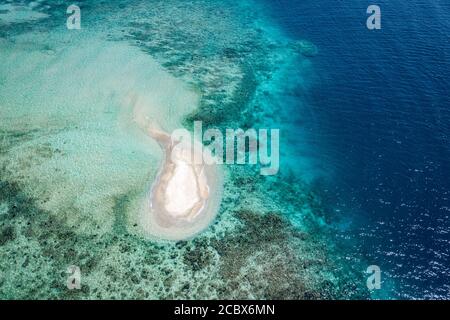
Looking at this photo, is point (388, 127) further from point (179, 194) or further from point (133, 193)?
point (133, 193)

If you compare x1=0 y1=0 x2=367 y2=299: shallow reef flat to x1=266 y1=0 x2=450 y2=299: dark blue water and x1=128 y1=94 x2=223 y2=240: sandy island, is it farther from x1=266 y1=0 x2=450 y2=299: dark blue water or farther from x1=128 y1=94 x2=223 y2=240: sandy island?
x1=266 y1=0 x2=450 y2=299: dark blue water

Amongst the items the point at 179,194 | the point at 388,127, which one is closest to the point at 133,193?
the point at 179,194

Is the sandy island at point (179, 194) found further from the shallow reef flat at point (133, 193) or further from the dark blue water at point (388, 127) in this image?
the dark blue water at point (388, 127)

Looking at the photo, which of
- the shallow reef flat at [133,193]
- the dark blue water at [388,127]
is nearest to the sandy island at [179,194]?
the shallow reef flat at [133,193]

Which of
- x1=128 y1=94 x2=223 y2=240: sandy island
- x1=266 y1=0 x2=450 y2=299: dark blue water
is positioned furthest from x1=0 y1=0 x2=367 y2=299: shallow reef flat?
x1=266 y1=0 x2=450 y2=299: dark blue water

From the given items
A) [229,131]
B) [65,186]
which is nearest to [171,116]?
[229,131]

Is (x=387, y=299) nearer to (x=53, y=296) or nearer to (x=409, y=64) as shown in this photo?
(x=53, y=296)
